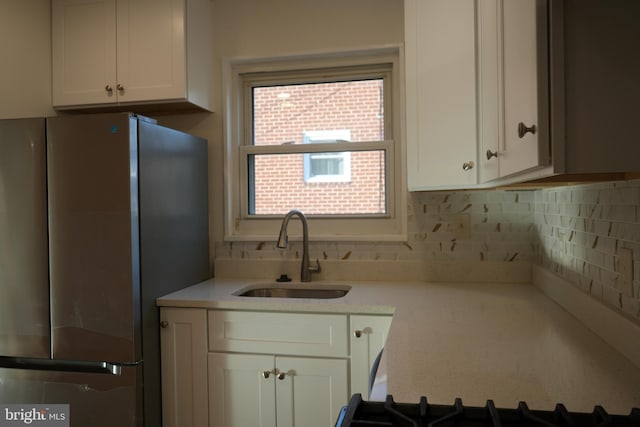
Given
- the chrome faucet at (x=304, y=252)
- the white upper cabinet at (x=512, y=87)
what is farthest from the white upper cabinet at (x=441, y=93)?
the chrome faucet at (x=304, y=252)

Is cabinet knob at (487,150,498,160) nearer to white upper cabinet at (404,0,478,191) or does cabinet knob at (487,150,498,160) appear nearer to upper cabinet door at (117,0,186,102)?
white upper cabinet at (404,0,478,191)

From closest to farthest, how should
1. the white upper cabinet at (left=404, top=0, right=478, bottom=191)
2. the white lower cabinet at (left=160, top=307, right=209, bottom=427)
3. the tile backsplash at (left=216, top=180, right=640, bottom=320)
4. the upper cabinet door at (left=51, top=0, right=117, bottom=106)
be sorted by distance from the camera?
the white upper cabinet at (left=404, top=0, right=478, bottom=191) < the tile backsplash at (left=216, top=180, right=640, bottom=320) < the white lower cabinet at (left=160, top=307, right=209, bottom=427) < the upper cabinet door at (left=51, top=0, right=117, bottom=106)

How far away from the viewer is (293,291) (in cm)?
241

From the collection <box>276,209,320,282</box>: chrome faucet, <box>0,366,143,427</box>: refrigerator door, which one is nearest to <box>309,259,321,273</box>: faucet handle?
<box>276,209,320,282</box>: chrome faucet

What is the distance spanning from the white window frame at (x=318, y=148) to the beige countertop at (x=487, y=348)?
1.64ft

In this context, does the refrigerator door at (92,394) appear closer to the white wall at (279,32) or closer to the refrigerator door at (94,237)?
the refrigerator door at (94,237)

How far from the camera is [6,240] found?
1894mm

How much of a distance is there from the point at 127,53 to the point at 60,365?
1.51m

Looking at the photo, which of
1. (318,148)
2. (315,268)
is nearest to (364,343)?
(315,268)

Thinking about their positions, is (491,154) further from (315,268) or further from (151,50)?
(151,50)

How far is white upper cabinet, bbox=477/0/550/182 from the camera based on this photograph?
32.2 inches

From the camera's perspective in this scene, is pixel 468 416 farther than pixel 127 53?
No

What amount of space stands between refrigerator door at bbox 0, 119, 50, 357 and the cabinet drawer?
708mm

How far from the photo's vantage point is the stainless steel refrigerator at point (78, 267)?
1842mm
